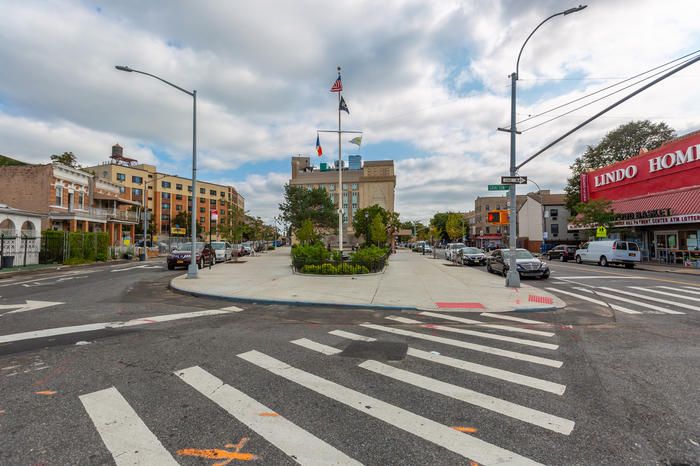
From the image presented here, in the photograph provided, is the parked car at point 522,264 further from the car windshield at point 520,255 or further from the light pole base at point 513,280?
the light pole base at point 513,280

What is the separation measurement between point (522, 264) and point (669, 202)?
1869 centimetres

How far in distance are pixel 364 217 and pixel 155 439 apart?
197ft

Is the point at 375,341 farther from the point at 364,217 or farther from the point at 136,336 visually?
the point at 364,217

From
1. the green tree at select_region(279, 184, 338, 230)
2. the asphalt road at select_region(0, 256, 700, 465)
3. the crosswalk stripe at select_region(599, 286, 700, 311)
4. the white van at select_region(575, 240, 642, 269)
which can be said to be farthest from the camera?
the green tree at select_region(279, 184, 338, 230)

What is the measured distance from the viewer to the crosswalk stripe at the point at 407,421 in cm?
274

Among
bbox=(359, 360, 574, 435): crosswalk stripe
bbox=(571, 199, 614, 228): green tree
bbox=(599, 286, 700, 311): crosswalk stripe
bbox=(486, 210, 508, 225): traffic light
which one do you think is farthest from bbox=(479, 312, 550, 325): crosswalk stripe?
bbox=(571, 199, 614, 228): green tree

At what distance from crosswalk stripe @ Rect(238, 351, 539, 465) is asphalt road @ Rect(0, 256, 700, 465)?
17mm

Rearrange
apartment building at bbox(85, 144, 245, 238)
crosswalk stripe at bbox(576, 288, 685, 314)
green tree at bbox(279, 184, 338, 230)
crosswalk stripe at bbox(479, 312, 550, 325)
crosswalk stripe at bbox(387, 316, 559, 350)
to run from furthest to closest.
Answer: apartment building at bbox(85, 144, 245, 238) → green tree at bbox(279, 184, 338, 230) → crosswalk stripe at bbox(576, 288, 685, 314) → crosswalk stripe at bbox(479, 312, 550, 325) → crosswalk stripe at bbox(387, 316, 559, 350)

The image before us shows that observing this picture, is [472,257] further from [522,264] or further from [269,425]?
[269,425]

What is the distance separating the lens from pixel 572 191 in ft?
163

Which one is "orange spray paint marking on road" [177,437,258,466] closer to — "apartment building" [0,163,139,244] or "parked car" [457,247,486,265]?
"parked car" [457,247,486,265]

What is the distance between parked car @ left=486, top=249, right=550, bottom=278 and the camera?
17516 mm

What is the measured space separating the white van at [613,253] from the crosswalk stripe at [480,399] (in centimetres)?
2858

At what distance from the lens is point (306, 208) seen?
166ft
